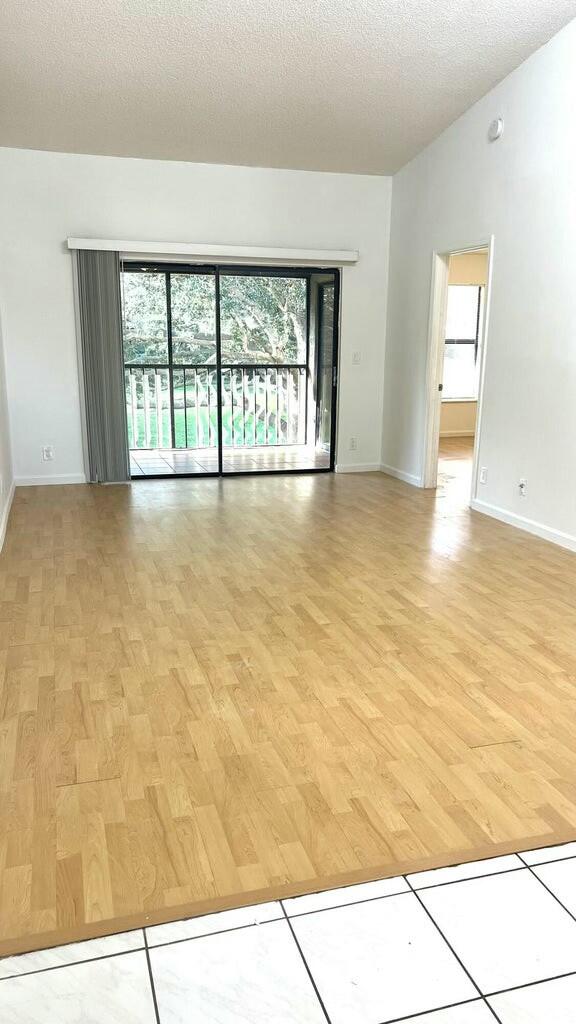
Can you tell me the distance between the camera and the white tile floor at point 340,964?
1.47 m

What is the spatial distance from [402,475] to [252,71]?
140 inches

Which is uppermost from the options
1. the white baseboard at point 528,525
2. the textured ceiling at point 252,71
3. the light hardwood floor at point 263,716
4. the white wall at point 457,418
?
the textured ceiling at point 252,71

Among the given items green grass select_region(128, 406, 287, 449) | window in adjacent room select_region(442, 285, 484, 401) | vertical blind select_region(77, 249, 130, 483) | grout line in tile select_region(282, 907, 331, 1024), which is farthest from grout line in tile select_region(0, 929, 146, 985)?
window in adjacent room select_region(442, 285, 484, 401)

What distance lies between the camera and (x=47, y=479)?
6.68 meters

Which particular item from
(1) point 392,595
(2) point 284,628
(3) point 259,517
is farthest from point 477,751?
(3) point 259,517

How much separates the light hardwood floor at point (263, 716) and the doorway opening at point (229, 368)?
260 cm

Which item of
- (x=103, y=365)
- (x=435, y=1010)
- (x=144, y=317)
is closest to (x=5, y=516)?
(x=103, y=365)

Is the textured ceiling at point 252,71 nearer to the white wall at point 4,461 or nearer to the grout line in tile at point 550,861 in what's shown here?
the white wall at point 4,461

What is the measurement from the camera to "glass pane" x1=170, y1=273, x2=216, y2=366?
6777 mm

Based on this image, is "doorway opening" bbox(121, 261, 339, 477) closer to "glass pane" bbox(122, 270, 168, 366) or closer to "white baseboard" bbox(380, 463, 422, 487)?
"glass pane" bbox(122, 270, 168, 366)

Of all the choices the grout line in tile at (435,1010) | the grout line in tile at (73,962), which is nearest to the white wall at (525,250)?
the grout line in tile at (435,1010)

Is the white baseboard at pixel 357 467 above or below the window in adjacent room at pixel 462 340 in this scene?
below

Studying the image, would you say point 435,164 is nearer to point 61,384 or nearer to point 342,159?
point 342,159

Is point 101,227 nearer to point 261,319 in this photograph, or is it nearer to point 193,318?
point 193,318
